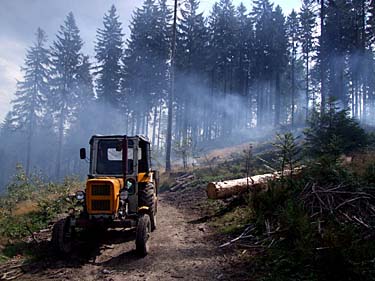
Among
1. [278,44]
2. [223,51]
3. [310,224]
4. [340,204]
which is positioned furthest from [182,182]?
[278,44]

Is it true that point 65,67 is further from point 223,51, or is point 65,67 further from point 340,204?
point 340,204

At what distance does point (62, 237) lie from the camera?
6.86 meters

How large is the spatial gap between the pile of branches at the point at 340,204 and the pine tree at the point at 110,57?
36.8 meters

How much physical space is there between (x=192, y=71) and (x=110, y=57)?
10.7 meters

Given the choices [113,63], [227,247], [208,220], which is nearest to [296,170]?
[208,220]

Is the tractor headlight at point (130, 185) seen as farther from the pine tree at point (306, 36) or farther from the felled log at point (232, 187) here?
the pine tree at point (306, 36)

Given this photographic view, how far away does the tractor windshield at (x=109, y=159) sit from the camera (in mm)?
8492

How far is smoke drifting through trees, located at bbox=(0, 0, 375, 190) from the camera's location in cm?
3609

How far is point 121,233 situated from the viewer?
893 cm

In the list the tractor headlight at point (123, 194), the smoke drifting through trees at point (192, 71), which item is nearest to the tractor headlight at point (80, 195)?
the tractor headlight at point (123, 194)

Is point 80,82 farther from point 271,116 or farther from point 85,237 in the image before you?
point 85,237

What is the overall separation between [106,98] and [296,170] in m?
35.1

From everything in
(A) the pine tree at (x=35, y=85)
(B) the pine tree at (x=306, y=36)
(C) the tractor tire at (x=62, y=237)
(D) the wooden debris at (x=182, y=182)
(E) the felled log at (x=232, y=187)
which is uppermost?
(B) the pine tree at (x=306, y=36)

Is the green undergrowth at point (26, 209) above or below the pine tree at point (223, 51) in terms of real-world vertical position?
below
